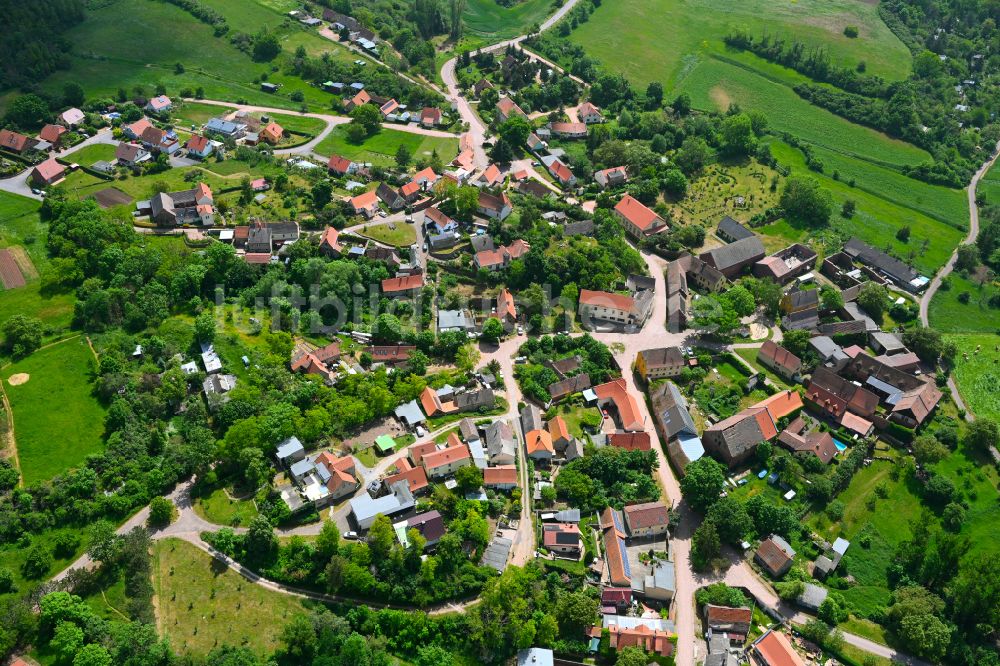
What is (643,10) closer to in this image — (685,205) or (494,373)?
(685,205)

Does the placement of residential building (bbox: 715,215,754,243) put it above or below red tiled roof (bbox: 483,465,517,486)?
above

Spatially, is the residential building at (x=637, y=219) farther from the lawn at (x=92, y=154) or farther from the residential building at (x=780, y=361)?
the lawn at (x=92, y=154)

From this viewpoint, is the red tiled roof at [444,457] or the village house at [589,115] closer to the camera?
the red tiled roof at [444,457]

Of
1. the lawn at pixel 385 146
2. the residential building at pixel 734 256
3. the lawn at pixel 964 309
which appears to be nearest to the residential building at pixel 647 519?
the residential building at pixel 734 256

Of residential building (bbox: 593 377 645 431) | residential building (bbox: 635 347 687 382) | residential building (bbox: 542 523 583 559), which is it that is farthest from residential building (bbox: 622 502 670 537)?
residential building (bbox: 635 347 687 382)

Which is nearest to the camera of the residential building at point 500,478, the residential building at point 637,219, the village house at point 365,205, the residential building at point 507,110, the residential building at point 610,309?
the residential building at point 500,478

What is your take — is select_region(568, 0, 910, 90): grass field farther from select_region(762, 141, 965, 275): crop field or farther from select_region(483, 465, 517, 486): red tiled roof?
select_region(483, 465, 517, 486): red tiled roof

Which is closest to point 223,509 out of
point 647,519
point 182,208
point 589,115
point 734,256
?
point 647,519
